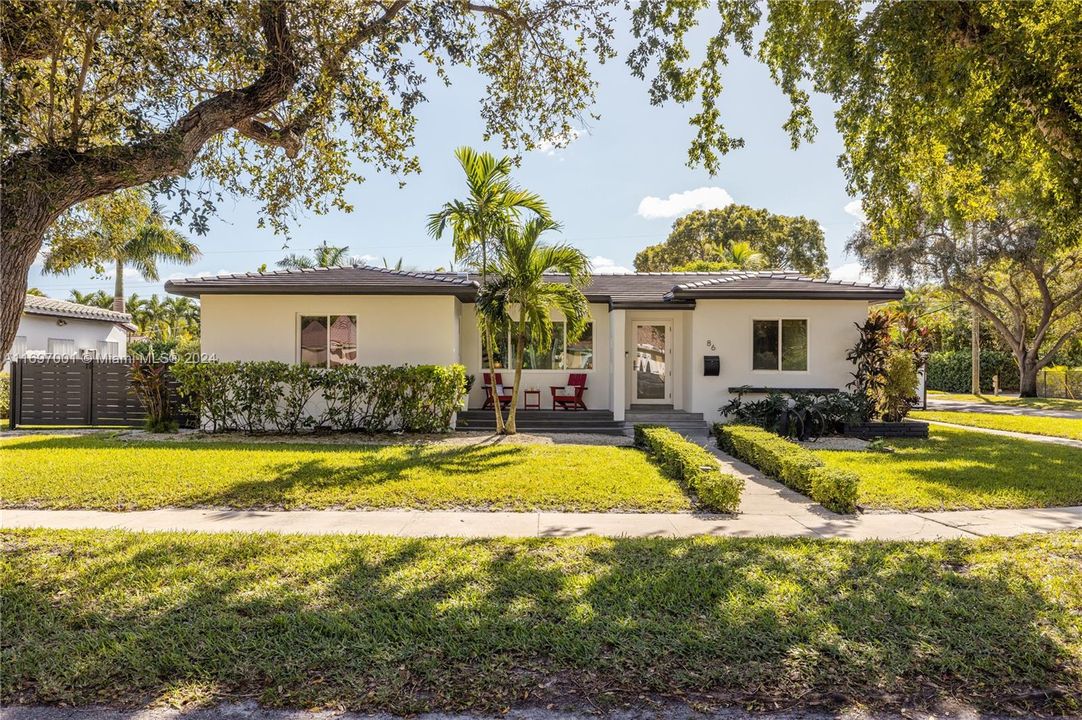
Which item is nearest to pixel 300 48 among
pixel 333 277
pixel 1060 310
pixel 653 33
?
pixel 653 33

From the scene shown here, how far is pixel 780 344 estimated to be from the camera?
1327 centimetres

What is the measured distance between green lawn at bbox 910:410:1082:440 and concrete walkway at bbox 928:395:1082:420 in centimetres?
122

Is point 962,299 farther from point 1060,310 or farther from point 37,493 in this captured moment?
point 37,493

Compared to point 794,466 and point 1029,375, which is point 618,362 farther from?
point 1029,375

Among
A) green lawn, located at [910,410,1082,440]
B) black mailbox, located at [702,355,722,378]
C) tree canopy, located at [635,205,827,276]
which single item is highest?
tree canopy, located at [635,205,827,276]

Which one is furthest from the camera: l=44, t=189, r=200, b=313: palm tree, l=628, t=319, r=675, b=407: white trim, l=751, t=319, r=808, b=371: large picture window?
l=628, t=319, r=675, b=407: white trim

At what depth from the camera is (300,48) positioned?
229 inches

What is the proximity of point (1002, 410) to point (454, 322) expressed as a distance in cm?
1946

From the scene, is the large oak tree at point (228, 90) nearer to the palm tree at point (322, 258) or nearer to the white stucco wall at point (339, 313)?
the white stucco wall at point (339, 313)

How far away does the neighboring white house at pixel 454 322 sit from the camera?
1258 centimetres

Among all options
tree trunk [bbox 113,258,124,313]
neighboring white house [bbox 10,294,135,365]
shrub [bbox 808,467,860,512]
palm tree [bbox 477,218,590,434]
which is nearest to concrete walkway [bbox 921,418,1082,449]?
shrub [bbox 808,467,860,512]

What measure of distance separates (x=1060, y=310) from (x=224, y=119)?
112 ft

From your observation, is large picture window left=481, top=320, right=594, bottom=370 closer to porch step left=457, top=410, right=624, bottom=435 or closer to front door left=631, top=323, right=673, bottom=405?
front door left=631, top=323, right=673, bottom=405

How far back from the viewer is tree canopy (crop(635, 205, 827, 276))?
123 ft
